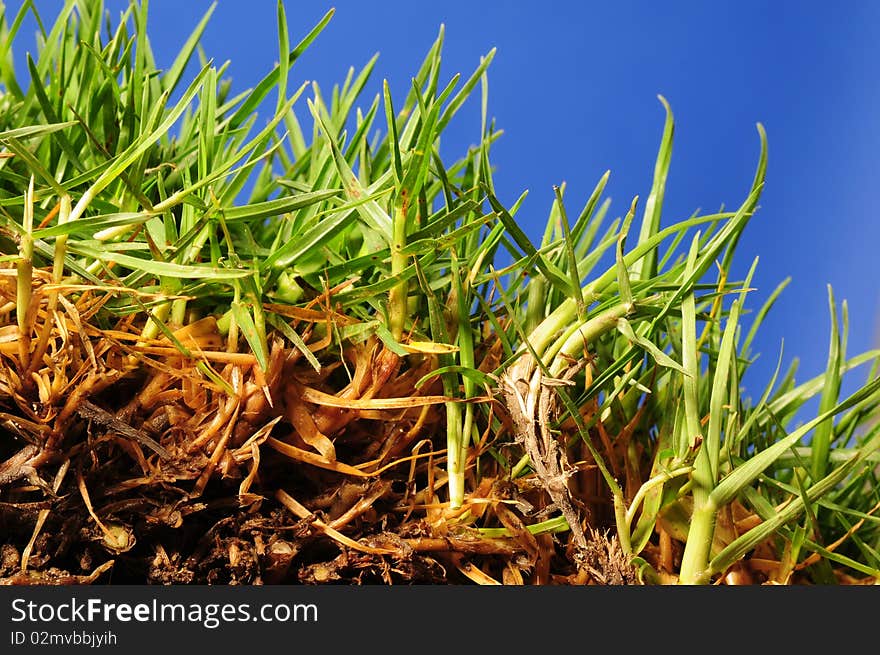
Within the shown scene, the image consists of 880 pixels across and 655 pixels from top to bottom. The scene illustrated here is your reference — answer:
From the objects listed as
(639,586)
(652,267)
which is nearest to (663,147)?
(652,267)

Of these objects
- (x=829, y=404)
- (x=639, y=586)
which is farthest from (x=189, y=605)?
(x=829, y=404)

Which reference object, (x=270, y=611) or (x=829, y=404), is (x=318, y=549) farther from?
(x=829, y=404)

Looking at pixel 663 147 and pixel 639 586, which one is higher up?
pixel 663 147

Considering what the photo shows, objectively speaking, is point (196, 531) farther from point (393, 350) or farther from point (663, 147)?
point (663, 147)

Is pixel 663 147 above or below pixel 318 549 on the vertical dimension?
Answer: above

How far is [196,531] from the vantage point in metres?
0.25

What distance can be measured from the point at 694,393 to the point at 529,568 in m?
0.08

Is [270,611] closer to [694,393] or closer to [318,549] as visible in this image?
[318,549]

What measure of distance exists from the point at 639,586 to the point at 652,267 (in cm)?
13

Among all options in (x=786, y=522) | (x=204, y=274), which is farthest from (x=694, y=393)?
(x=204, y=274)

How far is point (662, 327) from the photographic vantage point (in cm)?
31

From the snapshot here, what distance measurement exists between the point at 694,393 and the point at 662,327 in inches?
2.7

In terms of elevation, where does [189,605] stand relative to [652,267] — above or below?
below

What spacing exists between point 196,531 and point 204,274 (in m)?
0.08
